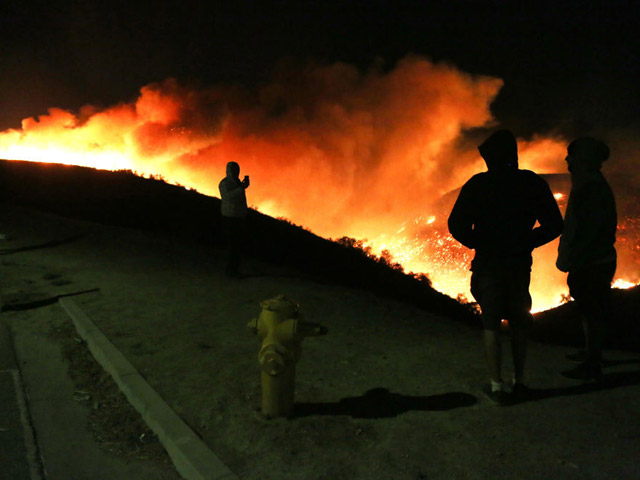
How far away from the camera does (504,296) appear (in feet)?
12.8

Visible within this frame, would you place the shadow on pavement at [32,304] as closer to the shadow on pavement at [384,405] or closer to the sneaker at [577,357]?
the shadow on pavement at [384,405]

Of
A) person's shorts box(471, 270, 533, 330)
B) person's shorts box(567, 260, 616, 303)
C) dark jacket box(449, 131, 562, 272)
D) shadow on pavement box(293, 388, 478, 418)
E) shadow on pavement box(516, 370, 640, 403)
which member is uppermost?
dark jacket box(449, 131, 562, 272)

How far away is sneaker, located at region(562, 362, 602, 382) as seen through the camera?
4608 mm

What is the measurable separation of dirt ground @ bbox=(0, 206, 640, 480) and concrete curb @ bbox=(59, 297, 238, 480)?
0.38 feet

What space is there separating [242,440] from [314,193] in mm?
86126

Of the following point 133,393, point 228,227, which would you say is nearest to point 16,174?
point 228,227

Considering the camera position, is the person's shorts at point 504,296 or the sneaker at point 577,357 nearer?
the person's shorts at point 504,296

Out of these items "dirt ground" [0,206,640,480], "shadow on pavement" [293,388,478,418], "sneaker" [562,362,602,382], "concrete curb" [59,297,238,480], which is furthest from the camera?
Result: "sneaker" [562,362,602,382]

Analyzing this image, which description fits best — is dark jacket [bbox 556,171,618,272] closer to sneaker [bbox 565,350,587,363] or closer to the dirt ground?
the dirt ground

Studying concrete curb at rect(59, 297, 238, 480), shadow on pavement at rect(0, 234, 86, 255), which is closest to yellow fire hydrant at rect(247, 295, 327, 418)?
concrete curb at rect(59, 297, 238, 480)

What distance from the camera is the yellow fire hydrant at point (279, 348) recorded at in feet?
12.0

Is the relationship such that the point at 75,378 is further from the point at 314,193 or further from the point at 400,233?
the point at 314,193

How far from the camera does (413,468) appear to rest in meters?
3.22

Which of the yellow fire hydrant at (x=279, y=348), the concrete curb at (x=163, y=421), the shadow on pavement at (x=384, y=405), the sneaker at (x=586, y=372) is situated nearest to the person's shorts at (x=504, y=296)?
the shadow on pavement at (x=384, y=405)
